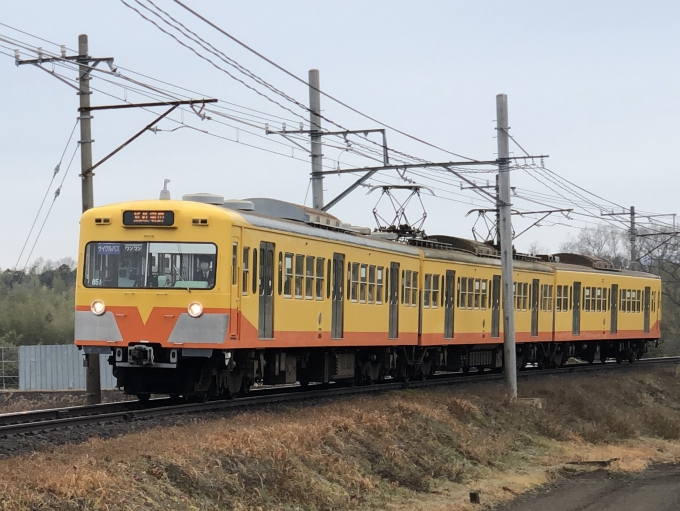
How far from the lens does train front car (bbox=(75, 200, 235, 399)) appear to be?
18.0 meters

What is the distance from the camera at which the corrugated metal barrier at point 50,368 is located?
153 ft

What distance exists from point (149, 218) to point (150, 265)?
0.73 m

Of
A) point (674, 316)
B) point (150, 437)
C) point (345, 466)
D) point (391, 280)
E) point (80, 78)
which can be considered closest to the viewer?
point (150, 437)

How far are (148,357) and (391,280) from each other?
8521 mm

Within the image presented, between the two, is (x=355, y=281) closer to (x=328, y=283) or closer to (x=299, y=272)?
(x=328, y=283)

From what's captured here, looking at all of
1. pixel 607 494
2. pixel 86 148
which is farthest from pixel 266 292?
pixel 607 494

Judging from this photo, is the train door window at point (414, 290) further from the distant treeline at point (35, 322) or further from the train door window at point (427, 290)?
the distant treeline at point (35, 322)

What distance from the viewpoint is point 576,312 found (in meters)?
37.3

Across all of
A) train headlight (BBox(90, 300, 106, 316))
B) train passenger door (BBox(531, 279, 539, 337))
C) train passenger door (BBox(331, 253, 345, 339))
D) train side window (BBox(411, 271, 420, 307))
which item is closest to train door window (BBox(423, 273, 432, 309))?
train side window (BBox(411, 271, 420, 307))

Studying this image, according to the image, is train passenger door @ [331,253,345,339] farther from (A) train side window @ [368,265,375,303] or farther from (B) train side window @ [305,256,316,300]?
(A) train side window @ [368,265,375,303]

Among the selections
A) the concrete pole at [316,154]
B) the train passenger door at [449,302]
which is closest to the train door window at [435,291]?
the train passenger door at [449,302]

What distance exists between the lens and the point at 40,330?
61.0m

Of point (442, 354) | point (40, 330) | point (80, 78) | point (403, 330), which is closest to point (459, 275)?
point (442, 354)

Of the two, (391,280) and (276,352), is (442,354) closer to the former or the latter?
(391,280)
